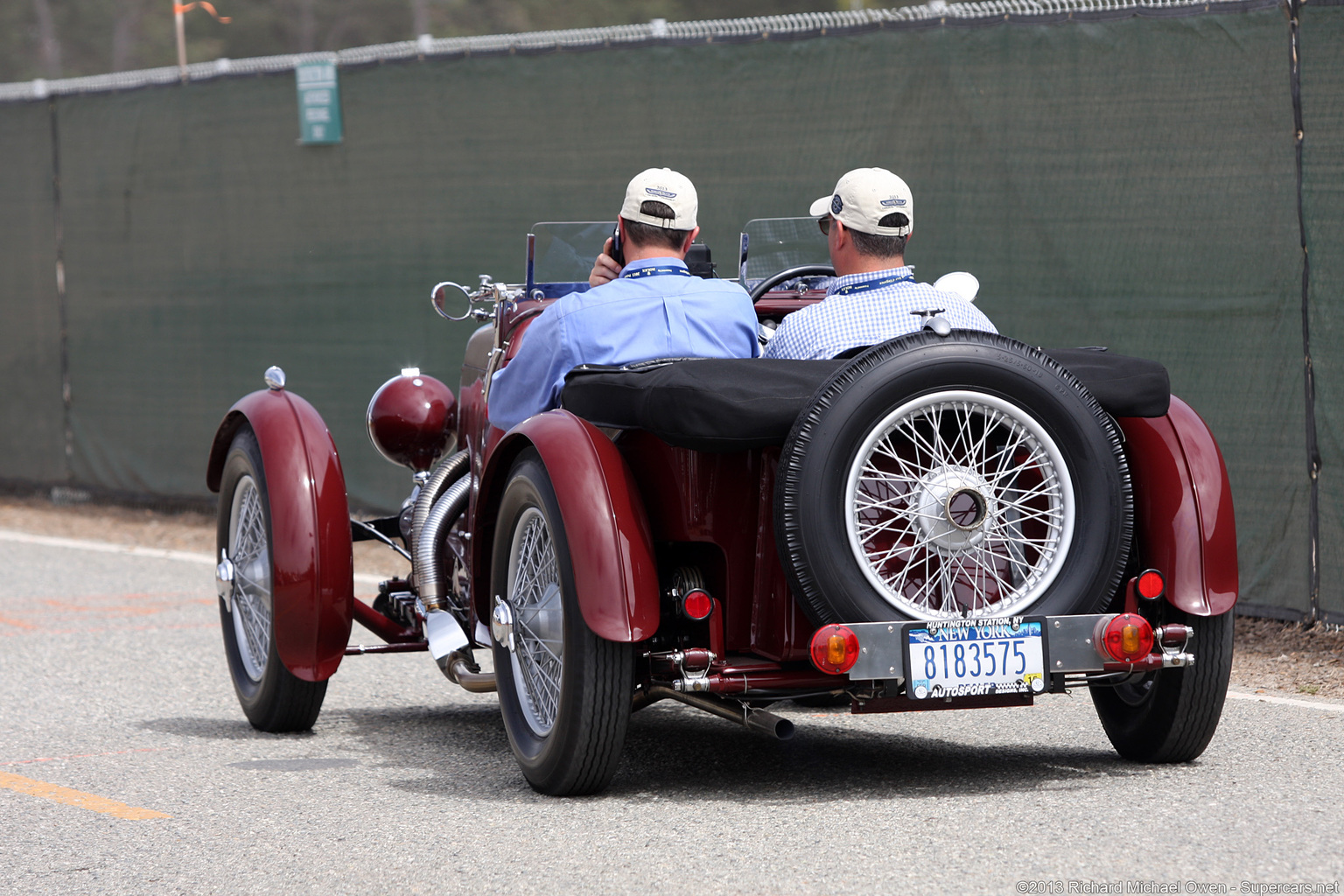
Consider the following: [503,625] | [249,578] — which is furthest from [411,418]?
[503,625]

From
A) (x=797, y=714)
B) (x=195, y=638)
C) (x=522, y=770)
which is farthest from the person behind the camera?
(x=195, y=638)

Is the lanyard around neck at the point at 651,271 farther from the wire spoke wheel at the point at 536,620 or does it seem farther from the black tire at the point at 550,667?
the wire spoke wheel at the point at 536,620

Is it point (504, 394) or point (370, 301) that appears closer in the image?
point (504, 394)

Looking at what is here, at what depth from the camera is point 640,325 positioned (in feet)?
16.2

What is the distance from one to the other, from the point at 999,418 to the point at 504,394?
1565mm

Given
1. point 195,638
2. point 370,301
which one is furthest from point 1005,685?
point 370,301

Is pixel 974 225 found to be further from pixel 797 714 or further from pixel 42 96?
pixel 42 96

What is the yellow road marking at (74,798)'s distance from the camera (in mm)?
4707

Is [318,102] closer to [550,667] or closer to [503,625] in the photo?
[503,625]

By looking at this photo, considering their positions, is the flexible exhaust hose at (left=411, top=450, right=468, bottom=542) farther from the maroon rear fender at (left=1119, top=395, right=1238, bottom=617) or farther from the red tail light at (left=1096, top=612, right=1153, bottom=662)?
the red tail light at (left=1096, top=612, right=1153, bottom=662)

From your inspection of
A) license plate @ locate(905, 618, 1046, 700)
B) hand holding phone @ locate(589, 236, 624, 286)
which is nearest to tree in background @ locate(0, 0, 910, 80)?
hand holding phone @ locate(589, 236, 624, 286)

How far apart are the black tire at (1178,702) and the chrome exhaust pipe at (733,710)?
99 centimetres

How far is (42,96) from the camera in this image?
497 inches

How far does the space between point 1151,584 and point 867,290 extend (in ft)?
3.49
